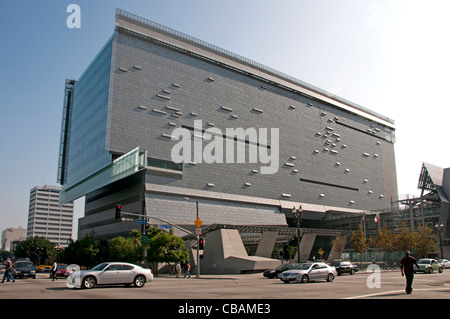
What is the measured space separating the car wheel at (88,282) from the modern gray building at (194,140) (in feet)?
154

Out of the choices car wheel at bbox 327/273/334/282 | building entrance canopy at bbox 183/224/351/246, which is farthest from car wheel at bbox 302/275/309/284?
building entrance canopy at bbox 183/224/351/246

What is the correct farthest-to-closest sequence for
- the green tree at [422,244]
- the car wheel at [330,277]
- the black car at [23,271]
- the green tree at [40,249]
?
the green tree at [40,249], the green tree at [422,244], the black car at [23,271], the car wheel at [330,277]

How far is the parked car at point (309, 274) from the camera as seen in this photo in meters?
26.1

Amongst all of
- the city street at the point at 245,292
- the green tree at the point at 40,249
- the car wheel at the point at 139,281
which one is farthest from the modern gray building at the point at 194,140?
the city street at the point at 245,292

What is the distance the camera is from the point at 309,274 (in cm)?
2633

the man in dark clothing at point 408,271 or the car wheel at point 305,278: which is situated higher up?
the man in dark clothing at point 408,271

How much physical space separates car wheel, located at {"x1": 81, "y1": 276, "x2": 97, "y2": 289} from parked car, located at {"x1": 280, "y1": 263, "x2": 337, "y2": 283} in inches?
496

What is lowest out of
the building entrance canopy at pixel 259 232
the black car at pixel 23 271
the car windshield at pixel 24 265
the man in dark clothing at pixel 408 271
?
the black car at pixel 23 271

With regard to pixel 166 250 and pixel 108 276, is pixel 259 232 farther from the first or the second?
pixel 108 276

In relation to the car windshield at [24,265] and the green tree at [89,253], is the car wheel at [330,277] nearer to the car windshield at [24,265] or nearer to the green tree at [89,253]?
the car windshield at [24,265]

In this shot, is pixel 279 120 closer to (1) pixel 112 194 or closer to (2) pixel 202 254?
(1) pixel 112 194

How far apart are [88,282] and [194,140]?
64757 mm

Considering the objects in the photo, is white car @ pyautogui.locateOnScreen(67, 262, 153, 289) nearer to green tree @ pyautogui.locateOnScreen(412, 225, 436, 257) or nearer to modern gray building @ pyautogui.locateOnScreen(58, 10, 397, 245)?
modern gray building @ pyautogui.locateOnScreen(58, 10, 397, 245)

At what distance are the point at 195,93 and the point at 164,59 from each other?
1019cm
